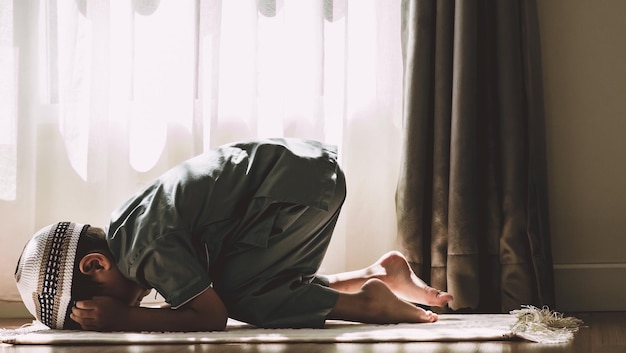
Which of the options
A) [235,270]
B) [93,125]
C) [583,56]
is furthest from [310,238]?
[583,56]

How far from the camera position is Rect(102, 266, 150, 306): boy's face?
1988 millimetres

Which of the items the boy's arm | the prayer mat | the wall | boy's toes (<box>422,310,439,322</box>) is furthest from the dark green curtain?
the boy's arm

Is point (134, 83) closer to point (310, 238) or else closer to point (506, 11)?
point (310, 238)

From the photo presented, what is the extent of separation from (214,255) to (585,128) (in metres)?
1.26

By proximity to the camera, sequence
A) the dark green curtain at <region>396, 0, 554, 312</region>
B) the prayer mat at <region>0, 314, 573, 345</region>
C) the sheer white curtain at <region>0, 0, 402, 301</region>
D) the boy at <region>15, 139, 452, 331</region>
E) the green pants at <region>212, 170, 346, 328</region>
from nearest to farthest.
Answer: the prayer mat at <region>0, 314, 573, 345</region> → the boy at <region>15, 139, 452, 331</region> → the green pants at <region>212, 170, 346, 328</region> → the dark green curtain at <region>396, 0, 554, 312</region> → the sheer white curtain at <region>0, 0, 402, 301</region>

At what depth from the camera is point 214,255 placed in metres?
2.08

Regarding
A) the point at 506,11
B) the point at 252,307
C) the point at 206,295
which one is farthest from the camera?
the point at 506,11

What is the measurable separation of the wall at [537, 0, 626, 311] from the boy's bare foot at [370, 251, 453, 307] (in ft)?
Result: 1.81

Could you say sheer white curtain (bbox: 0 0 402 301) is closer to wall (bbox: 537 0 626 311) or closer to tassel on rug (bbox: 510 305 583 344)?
wall (bbox: 537 0 626 311)

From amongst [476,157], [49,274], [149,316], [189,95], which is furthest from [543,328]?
[189,95]

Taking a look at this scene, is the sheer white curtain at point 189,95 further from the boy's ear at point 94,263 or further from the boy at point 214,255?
the boy's ear at point 94,263

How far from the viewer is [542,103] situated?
2.58 m

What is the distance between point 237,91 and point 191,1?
1.01 feet

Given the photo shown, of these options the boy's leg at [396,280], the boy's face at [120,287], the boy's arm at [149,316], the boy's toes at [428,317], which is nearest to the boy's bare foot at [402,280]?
the boy's leg at [396,280]
